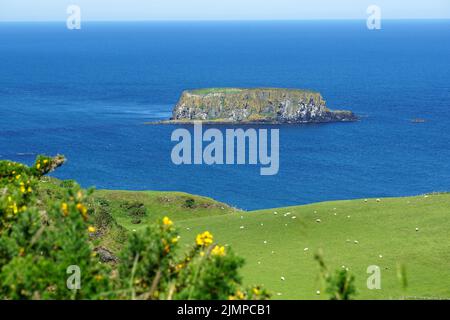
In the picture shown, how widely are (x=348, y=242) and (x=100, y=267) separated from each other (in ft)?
69.9

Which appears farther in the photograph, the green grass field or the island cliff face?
the island cliff face

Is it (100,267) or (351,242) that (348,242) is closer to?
(351,242)

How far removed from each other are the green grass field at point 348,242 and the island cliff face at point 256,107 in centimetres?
11067

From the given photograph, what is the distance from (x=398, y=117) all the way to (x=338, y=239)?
416 feet

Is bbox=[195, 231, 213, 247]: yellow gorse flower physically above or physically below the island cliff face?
below

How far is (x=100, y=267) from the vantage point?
11.4 meters

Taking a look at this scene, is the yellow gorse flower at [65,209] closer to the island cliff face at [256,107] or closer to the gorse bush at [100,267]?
the gorse bush at [100,267]

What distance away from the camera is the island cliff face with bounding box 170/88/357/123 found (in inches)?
5901

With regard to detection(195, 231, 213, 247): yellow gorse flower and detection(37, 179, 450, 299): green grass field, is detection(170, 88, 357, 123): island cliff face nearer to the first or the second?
detection(37, 179, 450, 299): green grass field
